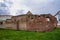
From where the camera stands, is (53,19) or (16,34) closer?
(16,34)

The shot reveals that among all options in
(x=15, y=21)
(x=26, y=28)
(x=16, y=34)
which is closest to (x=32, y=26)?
(x=26, y=28)

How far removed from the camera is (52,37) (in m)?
34.8

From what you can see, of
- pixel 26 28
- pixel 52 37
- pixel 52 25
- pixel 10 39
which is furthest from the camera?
pixel 52 25

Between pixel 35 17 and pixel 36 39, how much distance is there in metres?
10.3

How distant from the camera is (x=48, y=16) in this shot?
45.7 metres

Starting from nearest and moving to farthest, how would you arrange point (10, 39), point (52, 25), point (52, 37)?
1. point (10, 39)
2. point (52, 37)
3. point (52, 25)

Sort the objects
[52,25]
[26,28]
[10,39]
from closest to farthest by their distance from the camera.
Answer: [10,39] < [26,28] < [52,25]

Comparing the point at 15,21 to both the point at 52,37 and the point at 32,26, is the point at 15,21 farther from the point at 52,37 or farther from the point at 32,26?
the point at 52,37

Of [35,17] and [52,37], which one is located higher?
[35,17]

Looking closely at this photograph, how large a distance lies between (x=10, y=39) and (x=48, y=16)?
16.1 meters

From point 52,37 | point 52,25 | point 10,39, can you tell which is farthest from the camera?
point 52,25

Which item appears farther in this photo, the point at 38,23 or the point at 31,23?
the point at 38,23

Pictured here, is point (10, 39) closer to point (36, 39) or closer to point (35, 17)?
point (36, 39)

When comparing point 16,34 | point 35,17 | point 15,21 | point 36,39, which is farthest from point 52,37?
point 15,21
